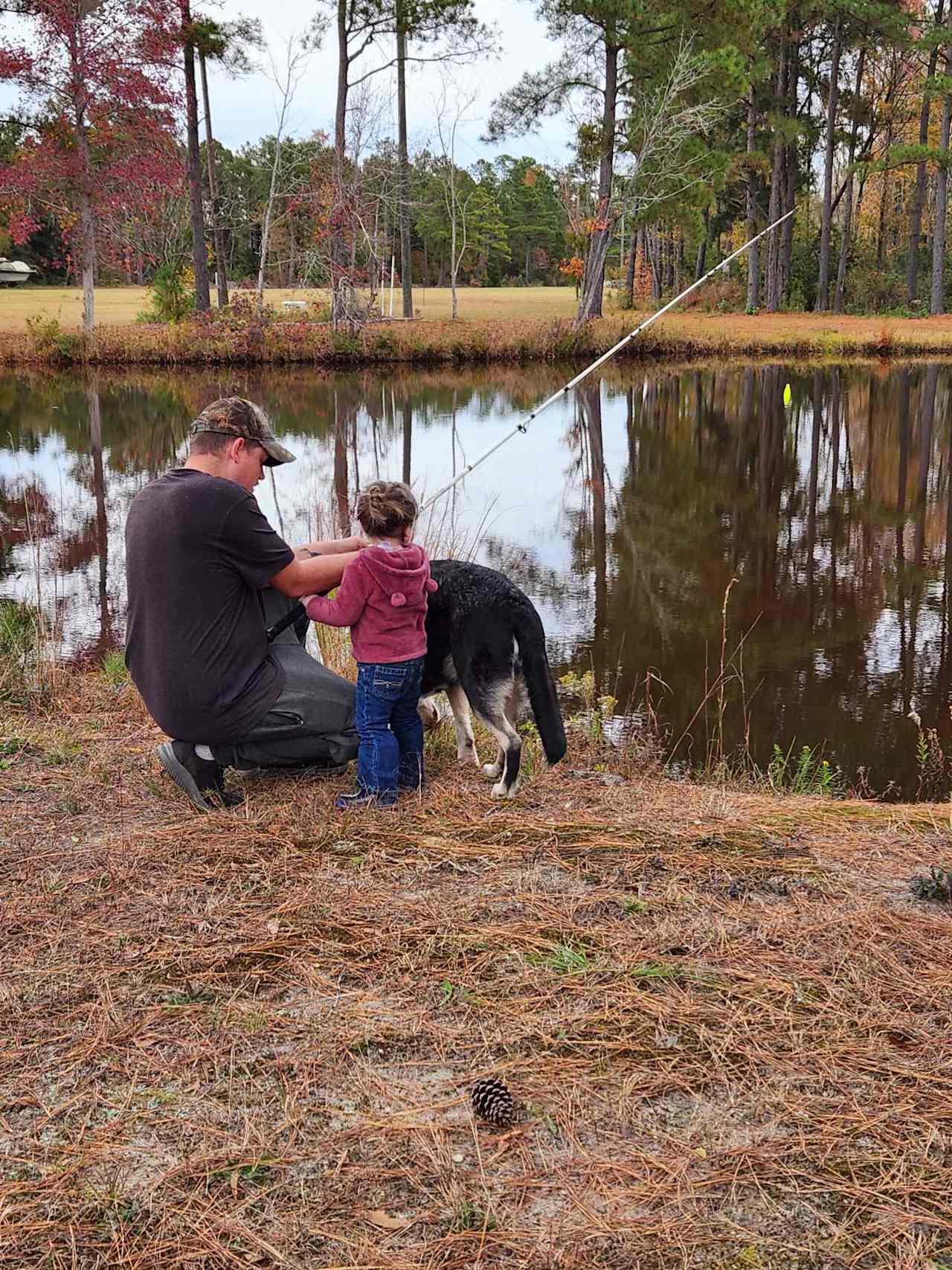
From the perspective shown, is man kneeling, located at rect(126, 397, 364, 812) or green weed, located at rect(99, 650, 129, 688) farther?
green weed, located at rect(99, 650, 129, 688)

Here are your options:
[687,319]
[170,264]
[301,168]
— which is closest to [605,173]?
[687,319]

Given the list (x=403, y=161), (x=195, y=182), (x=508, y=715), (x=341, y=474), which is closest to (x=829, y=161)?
(x=403, y=161)

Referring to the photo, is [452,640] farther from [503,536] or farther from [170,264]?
[170,264]

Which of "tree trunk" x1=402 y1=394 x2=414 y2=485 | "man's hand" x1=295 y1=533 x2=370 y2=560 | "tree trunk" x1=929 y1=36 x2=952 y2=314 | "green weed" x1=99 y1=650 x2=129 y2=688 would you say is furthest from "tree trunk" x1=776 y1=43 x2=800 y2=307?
"man's hand" x1=295 y1=533 x2=370 y2=560

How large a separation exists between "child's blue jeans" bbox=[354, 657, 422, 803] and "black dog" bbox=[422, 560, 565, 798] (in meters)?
0.21

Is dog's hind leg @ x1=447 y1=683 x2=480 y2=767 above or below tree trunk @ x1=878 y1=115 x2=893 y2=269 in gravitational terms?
below

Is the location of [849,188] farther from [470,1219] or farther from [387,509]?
[470,1219]

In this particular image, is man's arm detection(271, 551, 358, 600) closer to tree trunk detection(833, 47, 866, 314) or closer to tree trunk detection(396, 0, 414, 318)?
tree trunk detection(396, 0, 414, 318)

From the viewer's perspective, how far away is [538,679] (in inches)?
165

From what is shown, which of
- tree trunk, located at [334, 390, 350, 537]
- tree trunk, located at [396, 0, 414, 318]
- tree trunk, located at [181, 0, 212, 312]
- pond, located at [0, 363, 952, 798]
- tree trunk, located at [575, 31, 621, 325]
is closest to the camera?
pond, located at [0, 363, 952, 798]

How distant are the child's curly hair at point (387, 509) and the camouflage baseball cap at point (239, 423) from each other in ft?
1.18

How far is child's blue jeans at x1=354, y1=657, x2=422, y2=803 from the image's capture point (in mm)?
4062

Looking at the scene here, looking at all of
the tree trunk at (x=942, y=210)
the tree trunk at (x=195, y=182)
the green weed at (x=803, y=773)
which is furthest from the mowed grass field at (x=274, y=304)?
the green weed at (x=803, y=773)

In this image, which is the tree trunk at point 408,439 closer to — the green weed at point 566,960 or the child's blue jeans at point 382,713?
the child's blue jeans at point 382,713
